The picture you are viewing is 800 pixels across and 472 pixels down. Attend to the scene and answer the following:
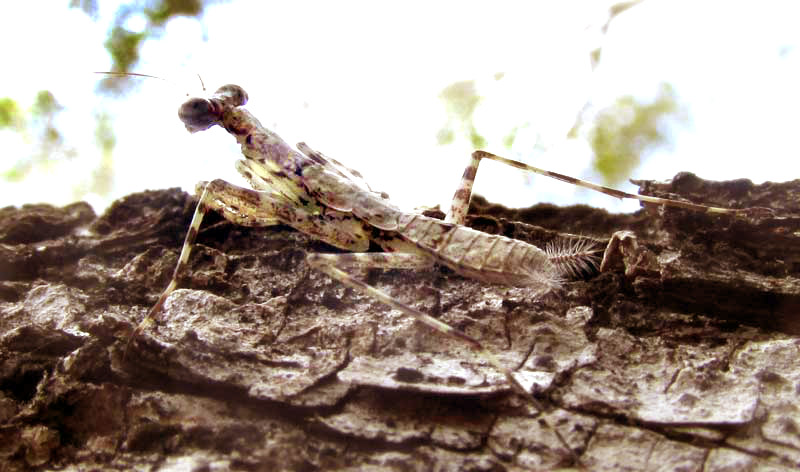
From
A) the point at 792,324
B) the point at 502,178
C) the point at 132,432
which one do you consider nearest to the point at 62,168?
the point at 132,432

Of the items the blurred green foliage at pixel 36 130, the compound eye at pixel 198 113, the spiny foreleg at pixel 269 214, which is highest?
the compound eye at pixel 198 113

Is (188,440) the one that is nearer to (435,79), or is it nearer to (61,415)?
(61,415)

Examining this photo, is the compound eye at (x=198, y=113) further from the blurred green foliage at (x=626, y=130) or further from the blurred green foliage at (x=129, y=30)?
the blurred green foliage at (x=626, y=130)

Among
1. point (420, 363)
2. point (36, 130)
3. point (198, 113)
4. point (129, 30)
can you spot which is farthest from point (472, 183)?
point (36, 130)

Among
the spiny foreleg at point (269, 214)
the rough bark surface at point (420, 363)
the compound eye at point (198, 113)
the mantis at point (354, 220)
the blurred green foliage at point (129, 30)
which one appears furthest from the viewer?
the blurred green foliage at point (129, 30)

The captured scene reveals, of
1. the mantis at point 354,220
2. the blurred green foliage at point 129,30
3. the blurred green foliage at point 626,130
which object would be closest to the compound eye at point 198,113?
the mantis at point 354,220

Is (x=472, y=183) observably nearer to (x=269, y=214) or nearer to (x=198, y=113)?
(x=269, y=214)
